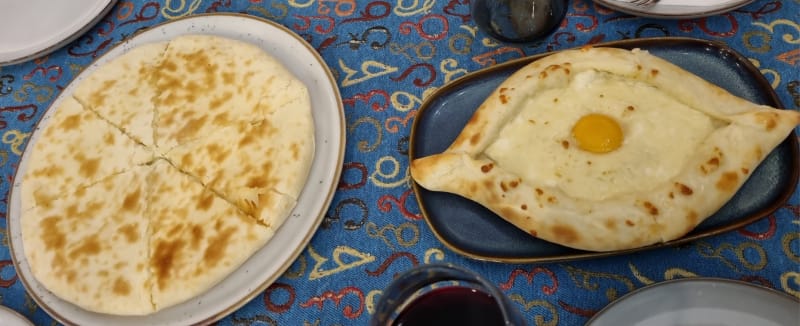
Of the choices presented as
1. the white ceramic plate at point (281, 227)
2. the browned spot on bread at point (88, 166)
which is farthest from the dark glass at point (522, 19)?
the browned spot on bread at point (88, 166)

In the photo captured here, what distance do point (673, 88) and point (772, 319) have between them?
2.48 feet

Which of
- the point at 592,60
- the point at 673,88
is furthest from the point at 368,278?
the point at 673,88

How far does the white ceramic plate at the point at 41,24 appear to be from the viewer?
273cm

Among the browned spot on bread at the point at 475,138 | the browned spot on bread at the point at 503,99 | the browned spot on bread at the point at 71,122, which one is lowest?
the browned spot on bread at the point at 71,122

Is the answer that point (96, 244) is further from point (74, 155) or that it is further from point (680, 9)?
point (680, 9)

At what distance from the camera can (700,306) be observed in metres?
1.52

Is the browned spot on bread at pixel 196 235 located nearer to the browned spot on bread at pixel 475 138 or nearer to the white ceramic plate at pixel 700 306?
the browned spot on bread at pixel 475 138

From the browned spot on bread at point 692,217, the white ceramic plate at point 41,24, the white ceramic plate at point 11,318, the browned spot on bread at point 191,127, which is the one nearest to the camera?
the browned spot on bread at point 692,217

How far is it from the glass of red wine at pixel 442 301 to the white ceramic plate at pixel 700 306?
0.33m

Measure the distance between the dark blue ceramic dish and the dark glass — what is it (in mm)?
227

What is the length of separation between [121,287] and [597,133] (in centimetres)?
172

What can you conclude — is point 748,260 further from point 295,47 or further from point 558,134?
point 295,47

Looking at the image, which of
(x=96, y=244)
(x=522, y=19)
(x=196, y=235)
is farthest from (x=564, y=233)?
(x=96, y=244)

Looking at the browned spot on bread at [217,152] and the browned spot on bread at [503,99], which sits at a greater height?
the browned spot on bread at [503,99]
